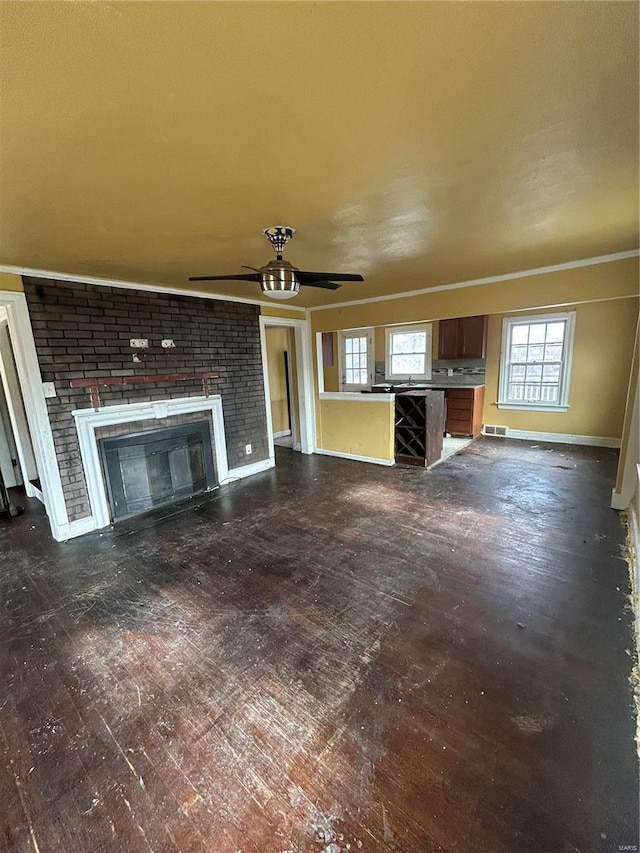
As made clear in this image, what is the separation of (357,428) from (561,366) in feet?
11.8

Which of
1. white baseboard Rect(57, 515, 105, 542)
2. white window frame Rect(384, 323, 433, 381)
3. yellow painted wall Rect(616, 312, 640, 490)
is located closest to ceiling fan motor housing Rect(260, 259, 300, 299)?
white baseboard Rect(57, 515, 105, 542)

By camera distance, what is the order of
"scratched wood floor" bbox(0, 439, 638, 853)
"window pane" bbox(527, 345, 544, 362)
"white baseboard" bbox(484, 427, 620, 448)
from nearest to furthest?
"scratched wood floor" bbox(0, 439, 638, 853) < "white baseboard" bbox(484, 427, 620, 448) < "window pane" bbox(527, 345, 544, 362)

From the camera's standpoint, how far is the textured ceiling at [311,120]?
3.01 ft

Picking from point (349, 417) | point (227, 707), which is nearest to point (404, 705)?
point (227, 707)

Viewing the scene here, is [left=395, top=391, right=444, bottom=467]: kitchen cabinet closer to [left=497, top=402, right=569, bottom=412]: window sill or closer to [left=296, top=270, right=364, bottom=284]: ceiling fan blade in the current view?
[left=497, top=402, right=569, bottom=412]: window sill

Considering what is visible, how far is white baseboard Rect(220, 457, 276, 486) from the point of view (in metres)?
4.77

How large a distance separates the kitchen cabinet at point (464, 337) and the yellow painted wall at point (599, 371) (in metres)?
1.37

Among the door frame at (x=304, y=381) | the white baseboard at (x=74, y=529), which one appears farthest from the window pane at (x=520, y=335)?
the white baseboard at (x=74, y=529)

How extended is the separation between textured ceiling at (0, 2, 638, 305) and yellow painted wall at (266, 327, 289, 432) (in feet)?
14.2

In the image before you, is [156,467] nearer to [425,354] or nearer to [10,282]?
[10,282]

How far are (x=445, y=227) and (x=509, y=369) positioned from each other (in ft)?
15.3

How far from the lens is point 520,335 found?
6.13m

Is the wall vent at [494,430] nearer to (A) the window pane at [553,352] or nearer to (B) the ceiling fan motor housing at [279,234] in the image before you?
(A) the window pane at [553,352]

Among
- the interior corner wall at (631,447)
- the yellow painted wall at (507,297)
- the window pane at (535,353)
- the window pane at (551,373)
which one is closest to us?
the interior corner wall at (631,447)
